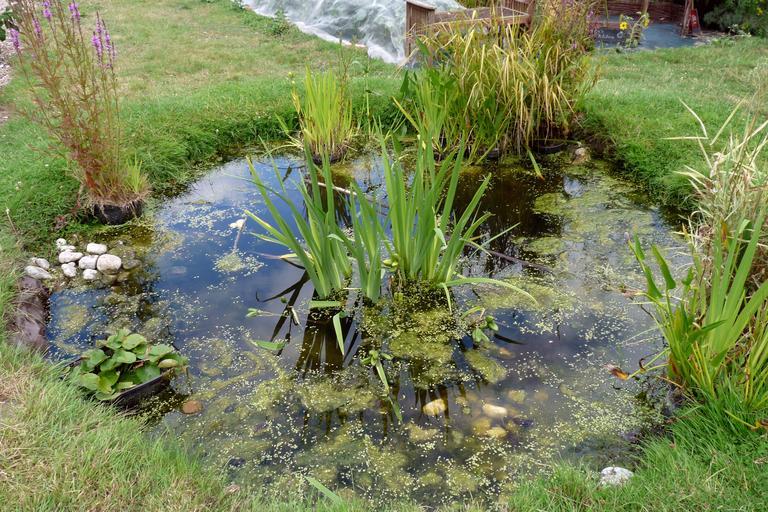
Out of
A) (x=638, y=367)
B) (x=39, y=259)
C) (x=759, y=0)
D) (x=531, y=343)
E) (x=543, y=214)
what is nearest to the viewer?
(x=638, y=367)

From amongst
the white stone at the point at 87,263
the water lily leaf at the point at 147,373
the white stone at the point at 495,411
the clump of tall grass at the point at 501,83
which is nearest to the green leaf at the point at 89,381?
the water lily leaf at the point at 147,373

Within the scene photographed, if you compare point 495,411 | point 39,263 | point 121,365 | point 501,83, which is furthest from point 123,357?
point 501,83

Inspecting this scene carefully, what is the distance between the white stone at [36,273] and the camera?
2822 mm

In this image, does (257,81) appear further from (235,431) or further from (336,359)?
(235,431)

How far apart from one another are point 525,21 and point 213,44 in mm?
3752

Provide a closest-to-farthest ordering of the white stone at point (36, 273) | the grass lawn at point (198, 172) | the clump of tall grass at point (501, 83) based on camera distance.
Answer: the grass lawn at point (198, 172), the white stone at point (36, 273), the clump of tall grass at point (501, 83)

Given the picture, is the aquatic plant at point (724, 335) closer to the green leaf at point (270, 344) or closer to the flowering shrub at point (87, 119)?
the green leaf at point (270, 344)

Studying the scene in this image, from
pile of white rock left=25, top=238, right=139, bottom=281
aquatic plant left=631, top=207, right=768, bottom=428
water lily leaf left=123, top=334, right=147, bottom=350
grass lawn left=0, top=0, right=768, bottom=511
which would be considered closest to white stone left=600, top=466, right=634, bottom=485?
grass lawn left=0, top=0, right=768, bottom=511

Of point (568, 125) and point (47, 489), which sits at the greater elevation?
point (568, 125)

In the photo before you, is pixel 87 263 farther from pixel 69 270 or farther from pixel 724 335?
pixel 724 335

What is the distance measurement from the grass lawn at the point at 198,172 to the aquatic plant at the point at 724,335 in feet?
0.33

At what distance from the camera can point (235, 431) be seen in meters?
2.05

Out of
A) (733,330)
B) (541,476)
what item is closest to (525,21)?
(733,330)

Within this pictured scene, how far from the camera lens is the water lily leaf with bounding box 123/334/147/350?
2234mm
